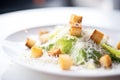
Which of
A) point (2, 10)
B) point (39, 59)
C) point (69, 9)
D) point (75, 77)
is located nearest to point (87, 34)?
point (39, 59)

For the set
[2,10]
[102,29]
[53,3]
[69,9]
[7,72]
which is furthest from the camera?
[53,3]

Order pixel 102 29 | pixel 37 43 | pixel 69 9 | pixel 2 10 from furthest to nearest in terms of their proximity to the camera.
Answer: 1. pixel 2 10
2. pixel 69 9
3. pixel 102 29
4. pixel 37 43

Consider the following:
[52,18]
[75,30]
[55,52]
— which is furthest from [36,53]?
[52,18]

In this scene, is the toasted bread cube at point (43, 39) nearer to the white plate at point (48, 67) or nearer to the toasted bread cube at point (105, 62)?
the white plate at point (48, 67)

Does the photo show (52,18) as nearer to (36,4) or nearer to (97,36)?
(97,36)

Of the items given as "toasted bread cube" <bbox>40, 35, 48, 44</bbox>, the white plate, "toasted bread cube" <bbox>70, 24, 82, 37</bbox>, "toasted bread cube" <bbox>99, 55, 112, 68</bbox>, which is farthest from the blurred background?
"toasted bread cube" <bbox>99, 55, 112, 68</bbox>

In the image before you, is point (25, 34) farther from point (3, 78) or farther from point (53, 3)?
point (53, 3)

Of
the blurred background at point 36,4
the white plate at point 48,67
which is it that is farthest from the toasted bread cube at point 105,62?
the blurred background at point 36,4

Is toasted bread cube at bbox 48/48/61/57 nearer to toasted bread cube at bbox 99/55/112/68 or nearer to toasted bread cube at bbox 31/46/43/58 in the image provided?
toasted bread cube at bbox 31/46/43/58
